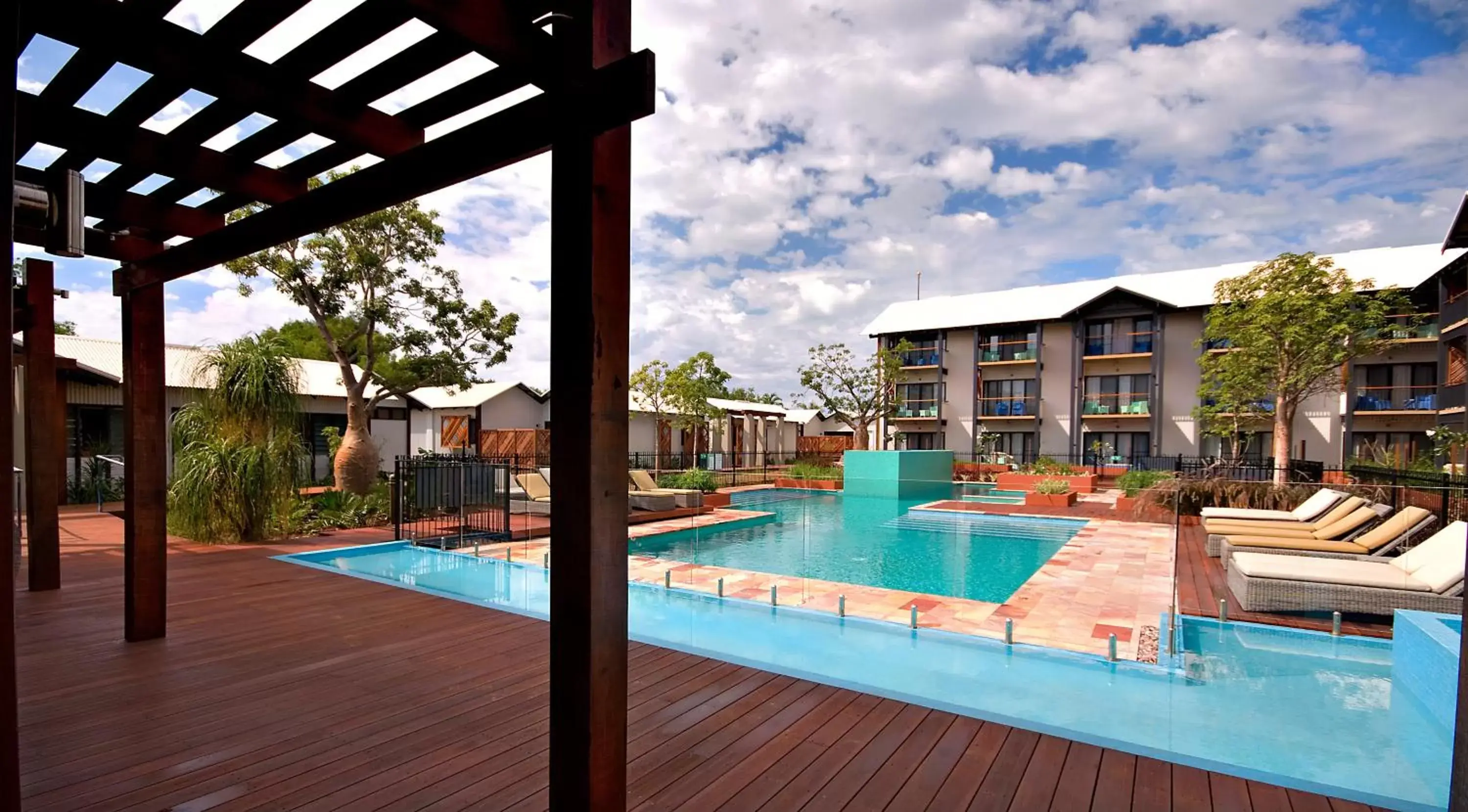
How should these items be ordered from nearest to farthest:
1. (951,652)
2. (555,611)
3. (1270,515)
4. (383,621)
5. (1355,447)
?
(555,611)
(383,621)
(951,652)
(1270,515)
(1355,447)

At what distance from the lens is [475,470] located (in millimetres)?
9242

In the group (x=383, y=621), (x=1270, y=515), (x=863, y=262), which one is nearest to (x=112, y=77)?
(x=383, y=621)

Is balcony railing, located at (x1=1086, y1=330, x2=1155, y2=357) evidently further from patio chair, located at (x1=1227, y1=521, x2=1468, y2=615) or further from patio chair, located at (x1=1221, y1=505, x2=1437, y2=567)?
patio chair, located at (x1=1227, y1=521, x2=1468, y2=615)

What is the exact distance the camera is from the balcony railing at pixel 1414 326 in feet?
62.7

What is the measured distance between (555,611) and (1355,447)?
29.0 meters

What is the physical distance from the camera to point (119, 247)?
12.1 ft

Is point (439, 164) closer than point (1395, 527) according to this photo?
Yes

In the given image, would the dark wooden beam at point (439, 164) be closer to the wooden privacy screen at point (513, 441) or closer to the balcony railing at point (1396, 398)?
the wooden privacy screen at point (513, 441)

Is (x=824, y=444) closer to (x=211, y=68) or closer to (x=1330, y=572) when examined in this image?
(x=1330, y=572)

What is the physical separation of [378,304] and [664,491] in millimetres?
6332

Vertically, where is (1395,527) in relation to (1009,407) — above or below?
below

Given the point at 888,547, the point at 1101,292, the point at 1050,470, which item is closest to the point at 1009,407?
the point at 1101,292

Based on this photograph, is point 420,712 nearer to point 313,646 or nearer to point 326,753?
point 326,753

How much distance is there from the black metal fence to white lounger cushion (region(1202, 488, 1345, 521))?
9957 millimetres
